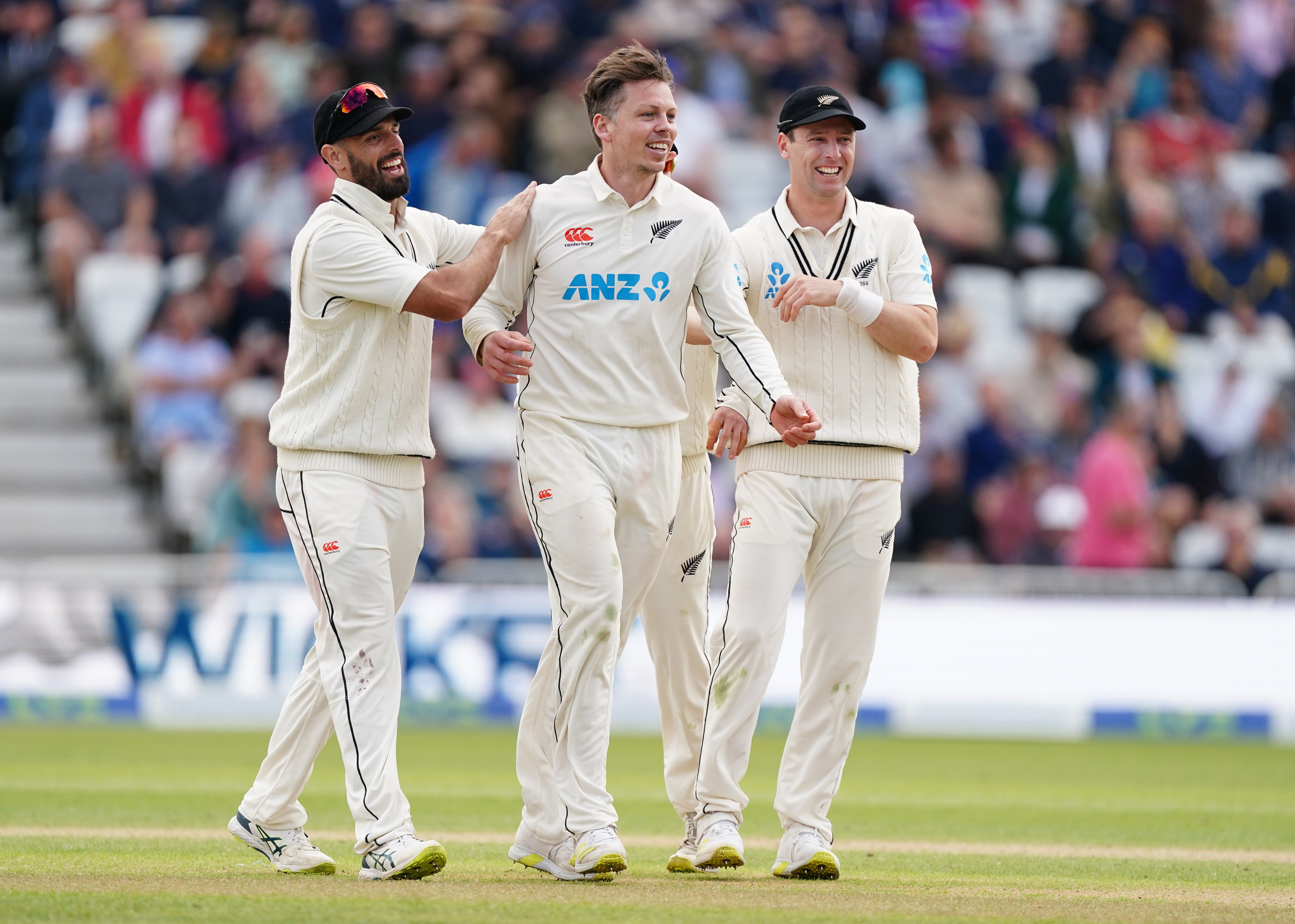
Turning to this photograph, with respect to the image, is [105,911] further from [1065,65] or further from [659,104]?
[1065,65]

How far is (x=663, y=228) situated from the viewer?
659 cm

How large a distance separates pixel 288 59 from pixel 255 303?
9.97 feet

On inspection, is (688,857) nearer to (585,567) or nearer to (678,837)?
(585,567)

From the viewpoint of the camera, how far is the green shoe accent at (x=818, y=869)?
664 centimetres

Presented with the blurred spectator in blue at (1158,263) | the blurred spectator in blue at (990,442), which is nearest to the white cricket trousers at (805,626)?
the blurred spectator in blue at (990,442)

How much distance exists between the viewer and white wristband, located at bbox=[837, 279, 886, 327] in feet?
22.2

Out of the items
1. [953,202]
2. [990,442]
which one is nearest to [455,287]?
[990,442]

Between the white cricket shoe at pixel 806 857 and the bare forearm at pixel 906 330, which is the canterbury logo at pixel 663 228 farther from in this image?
the white cricket shoe at pixel 806 857

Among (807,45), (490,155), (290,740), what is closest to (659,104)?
(290,740)

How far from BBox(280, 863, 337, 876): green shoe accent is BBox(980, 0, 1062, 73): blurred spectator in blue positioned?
1592cm

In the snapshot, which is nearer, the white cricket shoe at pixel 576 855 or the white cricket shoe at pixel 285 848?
the white cricket shoe at pixel 576 855

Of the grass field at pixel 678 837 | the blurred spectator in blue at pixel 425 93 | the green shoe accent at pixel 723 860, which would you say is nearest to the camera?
the grass field at pixel 678 837

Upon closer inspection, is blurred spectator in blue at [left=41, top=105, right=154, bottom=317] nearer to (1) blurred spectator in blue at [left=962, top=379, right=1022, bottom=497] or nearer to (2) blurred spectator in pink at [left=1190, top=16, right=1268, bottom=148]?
(1) blurred spectator in blue at [left=962, top=379, right=1022, bottom=497]

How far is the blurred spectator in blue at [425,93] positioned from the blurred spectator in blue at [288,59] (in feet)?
2.88
